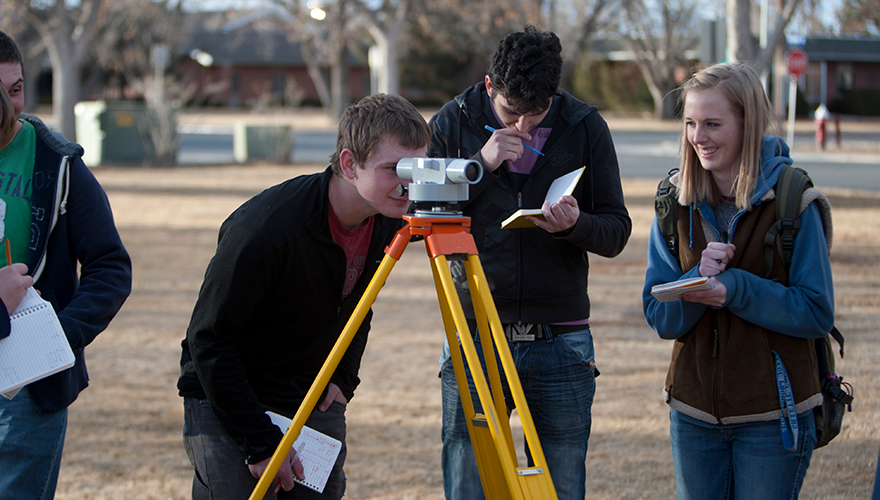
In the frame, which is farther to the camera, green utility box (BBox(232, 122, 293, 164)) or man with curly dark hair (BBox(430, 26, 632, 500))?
green utility box (BBox(232, 122, 293, 164))

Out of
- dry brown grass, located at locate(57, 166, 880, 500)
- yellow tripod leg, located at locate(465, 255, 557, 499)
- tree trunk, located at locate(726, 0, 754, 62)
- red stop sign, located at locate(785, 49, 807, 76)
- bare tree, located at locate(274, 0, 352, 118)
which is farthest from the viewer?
bare tree, located at locate(274, 0, 352, 118)

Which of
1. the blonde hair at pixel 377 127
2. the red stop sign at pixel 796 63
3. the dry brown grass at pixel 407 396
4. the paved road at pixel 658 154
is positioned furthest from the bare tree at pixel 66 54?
the blonde hair at pixel 377 127

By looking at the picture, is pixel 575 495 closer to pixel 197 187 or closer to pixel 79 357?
pixel 79 357

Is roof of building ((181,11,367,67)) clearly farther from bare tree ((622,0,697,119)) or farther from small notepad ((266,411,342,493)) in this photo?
small notepad ((266,411,342,493))

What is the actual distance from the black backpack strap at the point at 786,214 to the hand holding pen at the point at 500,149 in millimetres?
775

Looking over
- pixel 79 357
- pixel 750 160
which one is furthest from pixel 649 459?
pixel 79 357

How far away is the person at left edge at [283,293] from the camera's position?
227cm

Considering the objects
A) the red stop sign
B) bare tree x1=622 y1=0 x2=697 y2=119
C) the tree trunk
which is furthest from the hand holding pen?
bare tree x1=622 y1=0 x2=697 y2=119

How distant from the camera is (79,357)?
2.61 metres

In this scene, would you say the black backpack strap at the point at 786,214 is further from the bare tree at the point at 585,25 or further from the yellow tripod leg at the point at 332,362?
the bare tree at the point at 585,25

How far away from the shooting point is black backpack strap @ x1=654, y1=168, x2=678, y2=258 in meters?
2.69

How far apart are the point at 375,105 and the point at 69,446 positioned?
3.20m

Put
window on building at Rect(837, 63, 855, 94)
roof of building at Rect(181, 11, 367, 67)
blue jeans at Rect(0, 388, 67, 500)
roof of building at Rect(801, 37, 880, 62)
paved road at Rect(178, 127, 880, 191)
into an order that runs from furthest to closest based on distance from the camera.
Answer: roof of building at Rect(181, 11, 367, 67), window on building at Rect(837, 63, 855, 94), roof of building at Rect(801, 37, 880, 62), paved road at Rect(178, 127, 880, 191), blue jeans at Rect(0, 388, 67, 500)

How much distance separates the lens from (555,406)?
2811 millimetres
